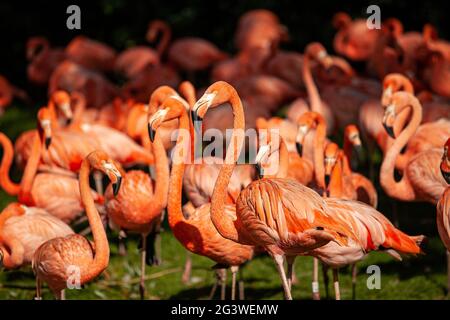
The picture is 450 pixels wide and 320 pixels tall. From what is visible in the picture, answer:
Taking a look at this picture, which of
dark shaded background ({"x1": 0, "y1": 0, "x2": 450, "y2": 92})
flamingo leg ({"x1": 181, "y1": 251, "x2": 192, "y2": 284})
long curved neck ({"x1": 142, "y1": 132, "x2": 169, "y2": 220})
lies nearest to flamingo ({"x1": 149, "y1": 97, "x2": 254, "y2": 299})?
long curved neck ({"x1": 142, "y1": 132, "x2": 169, "y2": 220})

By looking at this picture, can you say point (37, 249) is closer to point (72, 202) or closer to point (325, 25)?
point (72, 202)

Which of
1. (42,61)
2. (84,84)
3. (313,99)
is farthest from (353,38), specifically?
(42,61)

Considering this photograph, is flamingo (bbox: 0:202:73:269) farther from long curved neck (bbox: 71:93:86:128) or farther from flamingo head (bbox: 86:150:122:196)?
long curved neck (bbox: 71:93:86:128)

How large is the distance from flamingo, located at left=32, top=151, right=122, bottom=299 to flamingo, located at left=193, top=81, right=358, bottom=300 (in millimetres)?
694

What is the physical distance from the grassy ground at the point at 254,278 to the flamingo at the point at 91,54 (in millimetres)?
4697

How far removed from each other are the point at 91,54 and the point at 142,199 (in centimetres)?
636

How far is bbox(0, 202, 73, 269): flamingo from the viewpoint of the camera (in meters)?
6.25

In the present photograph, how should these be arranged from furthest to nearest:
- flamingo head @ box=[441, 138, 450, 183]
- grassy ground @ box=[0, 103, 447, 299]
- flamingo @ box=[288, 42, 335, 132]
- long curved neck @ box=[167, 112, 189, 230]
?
flamingo @ box=[288, 42, 335, 132] < grassy ground @ box=[0, 103, 447, 299] < long curved neck @ box=[167, 112, 189, 230] < flamingo head @ box=[441, 138, 450, 183]

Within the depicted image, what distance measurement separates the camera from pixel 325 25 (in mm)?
12758

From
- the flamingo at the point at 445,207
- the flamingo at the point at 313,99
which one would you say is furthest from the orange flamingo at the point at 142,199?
the flamingo at the point at 313,99

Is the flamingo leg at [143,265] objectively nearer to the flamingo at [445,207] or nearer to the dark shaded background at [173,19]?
the flamingo at [445,207]

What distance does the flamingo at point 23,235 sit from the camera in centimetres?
625
